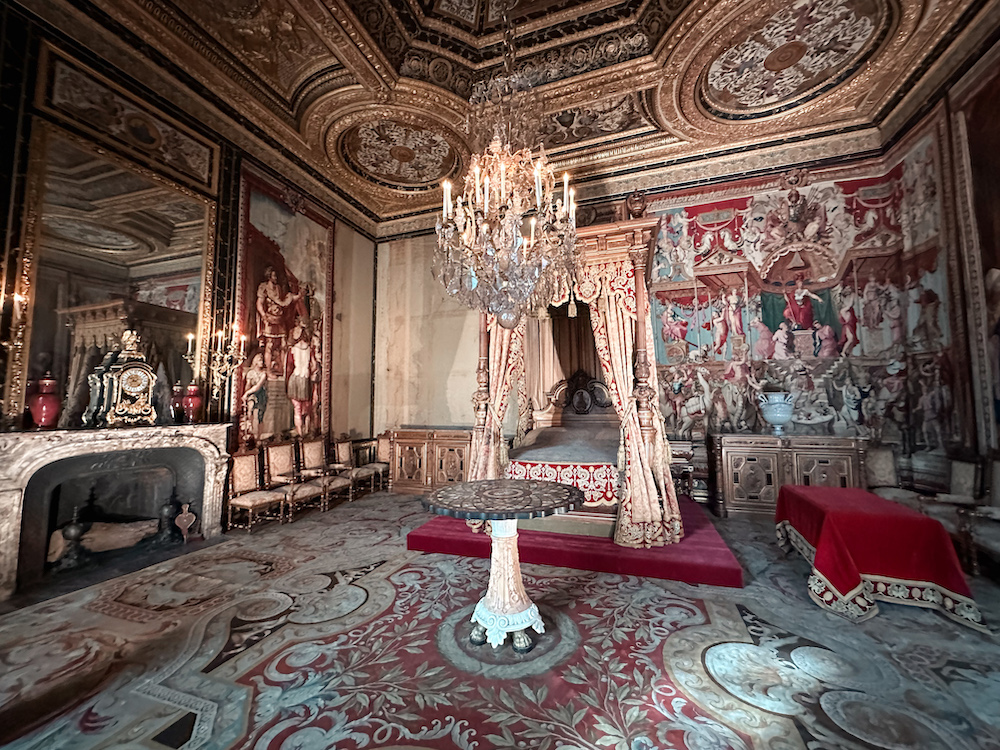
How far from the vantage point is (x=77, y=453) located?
12.5ft

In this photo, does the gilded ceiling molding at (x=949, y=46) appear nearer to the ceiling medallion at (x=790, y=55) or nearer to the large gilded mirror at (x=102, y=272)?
the ceiling medallion at (x=790, y=55)

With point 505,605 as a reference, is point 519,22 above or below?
above

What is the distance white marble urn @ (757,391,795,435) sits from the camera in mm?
5566

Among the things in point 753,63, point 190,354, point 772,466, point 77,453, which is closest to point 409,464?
point 190,354

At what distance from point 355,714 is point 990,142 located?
7.40 m

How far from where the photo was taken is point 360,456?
778 centimetres

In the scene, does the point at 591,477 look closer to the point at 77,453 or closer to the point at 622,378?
the point at 622,378

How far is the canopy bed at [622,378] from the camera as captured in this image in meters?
4.11

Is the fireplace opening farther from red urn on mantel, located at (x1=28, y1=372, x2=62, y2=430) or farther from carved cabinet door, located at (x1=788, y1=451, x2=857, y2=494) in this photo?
carved cabinet door, located at (x1=788, y1=451, x2=857, y2=494)

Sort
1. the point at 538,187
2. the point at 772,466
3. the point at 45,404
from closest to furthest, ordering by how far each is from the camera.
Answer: the point at 538,187, the point at 45,404, the point at 772,466

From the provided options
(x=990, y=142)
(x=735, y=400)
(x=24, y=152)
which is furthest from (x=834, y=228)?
(x=24, y=152)

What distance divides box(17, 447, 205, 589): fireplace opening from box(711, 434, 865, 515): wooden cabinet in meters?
6.96

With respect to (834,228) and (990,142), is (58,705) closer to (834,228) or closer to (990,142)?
(990,142)

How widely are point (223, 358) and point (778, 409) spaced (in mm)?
7649
